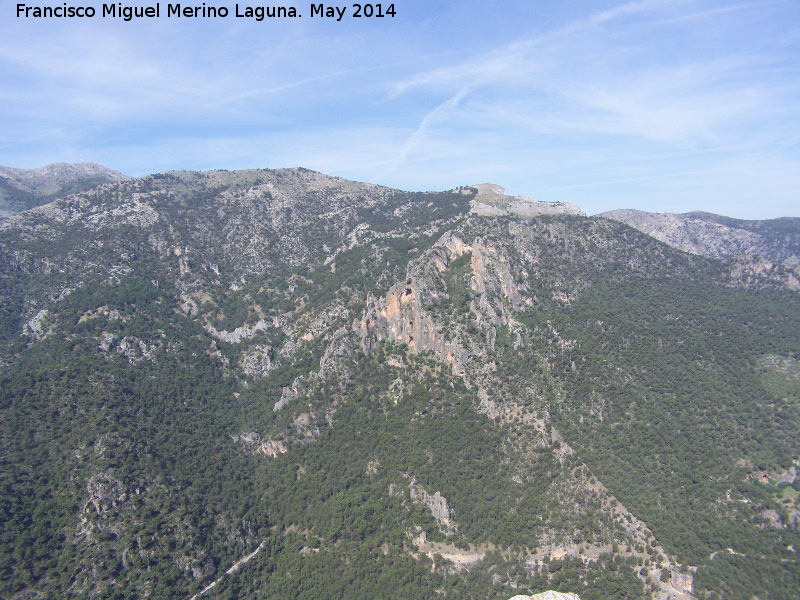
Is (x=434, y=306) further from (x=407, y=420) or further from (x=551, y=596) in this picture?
(x=551, y=596)

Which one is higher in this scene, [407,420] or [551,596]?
[551,596]

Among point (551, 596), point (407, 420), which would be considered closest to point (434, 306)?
point (407, 420)

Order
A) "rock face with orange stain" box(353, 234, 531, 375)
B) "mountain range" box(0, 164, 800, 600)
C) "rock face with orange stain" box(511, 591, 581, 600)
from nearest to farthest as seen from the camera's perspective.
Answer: "rock face with orange stain" box(511, 591, 581, 600), "mountain range" box(0, 164, 800, 600), "rock face with orange stain" box(353, 234, 531, 375)

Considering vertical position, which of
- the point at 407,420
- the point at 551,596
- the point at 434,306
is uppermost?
the point at 434,306

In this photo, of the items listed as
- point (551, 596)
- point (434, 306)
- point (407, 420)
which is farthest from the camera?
point (434, 306)

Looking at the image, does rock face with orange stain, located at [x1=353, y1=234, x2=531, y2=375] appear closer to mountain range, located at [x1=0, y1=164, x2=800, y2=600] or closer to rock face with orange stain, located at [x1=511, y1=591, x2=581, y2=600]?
mountain range, located at [x1=0, y1=164, x2=800, y2=600]

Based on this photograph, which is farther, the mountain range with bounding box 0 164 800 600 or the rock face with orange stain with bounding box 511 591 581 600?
the mountain range with bounding box 0 164 800 600

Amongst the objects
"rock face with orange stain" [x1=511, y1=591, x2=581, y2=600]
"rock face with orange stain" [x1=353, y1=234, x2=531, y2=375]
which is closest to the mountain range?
"rock face with orange stain" [x1=353, y1=234, x2=531, y2=375]

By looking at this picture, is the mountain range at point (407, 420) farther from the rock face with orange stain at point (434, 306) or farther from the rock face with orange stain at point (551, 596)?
the rock face with orange stain at point (551, 596)

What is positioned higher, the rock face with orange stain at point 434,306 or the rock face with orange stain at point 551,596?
the rock face with orange stain at point 434,306

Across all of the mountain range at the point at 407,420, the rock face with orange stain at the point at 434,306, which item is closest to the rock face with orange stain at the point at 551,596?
the mountain range at the point at 407,420
